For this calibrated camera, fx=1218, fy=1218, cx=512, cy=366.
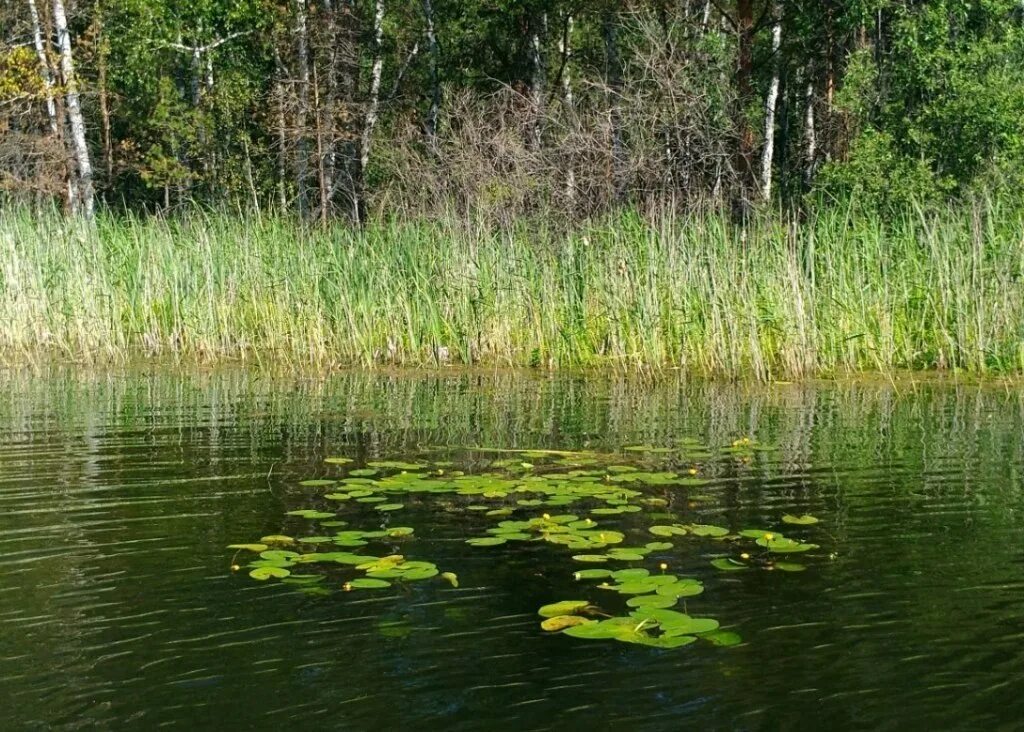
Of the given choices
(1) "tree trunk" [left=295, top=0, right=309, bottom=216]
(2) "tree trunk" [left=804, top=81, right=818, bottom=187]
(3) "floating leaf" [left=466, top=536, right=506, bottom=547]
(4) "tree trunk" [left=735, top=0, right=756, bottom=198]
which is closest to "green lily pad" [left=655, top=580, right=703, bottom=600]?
(3) "floating leaf" [left=466, top=536, right=506, bottom=547]

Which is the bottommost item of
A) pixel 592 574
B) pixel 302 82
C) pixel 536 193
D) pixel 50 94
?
pixel 592 574

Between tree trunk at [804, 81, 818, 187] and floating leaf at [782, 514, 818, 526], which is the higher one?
tree trunk at [804, 81, 818, 187]

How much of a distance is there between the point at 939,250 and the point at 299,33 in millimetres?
14441

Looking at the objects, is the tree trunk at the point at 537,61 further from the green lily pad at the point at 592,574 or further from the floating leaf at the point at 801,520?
the green lily pad at the point at 592,574

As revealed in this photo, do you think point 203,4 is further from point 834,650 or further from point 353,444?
point 834,650

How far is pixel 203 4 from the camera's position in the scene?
833 inches

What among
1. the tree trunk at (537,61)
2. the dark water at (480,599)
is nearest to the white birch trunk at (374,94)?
the tree trunk at (537,61)

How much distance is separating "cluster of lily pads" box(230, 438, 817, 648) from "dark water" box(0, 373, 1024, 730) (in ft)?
0.26

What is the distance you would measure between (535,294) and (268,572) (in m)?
6.01

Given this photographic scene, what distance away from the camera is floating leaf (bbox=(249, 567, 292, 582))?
12.7 ft

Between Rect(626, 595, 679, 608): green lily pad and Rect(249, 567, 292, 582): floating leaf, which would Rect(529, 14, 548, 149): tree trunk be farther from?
Rect(626, 595, 679, 608): green lily pad

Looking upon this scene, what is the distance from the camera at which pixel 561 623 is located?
3365 mm

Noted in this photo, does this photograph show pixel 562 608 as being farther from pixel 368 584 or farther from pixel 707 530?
pixel 707 530

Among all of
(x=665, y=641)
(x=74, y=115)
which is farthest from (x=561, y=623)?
(x=74, y=115)
